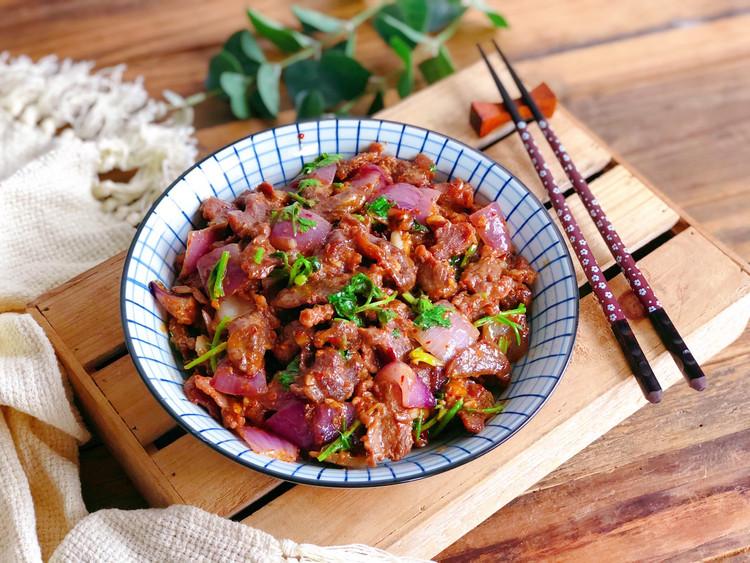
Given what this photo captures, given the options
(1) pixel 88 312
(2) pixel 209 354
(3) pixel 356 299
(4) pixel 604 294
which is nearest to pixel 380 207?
(3) pixel 356 299

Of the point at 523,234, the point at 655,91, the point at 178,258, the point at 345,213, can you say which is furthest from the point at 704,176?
the point at 178,258

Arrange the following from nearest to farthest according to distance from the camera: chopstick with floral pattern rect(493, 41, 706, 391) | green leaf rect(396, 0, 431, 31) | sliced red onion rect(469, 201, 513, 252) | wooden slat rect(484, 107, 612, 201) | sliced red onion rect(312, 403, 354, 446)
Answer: sliced red onion rect(312, 403, 354, 446)
chopstick with floral pattern rect(493, 41, 706, 391)
sliced red onion rect(469, 201, 513, 252)
wooden slat rect(484, 107, 612, 201)
green leaf rect(396, 0, 431, 31)

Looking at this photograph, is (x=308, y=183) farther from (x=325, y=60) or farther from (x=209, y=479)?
(x=325, y=60)

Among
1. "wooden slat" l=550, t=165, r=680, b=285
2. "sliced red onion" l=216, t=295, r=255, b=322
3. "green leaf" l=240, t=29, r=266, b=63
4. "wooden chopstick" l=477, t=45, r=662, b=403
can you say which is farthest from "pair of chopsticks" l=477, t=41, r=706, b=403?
"green leaf" l=240, t=29, r=266, b=63

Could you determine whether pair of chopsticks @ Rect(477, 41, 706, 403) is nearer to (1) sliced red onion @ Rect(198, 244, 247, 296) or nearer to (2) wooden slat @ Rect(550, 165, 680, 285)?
(2) wooden slat @ Rect(550, 165, 680, 285)

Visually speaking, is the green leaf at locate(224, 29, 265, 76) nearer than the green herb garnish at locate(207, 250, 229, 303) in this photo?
No
